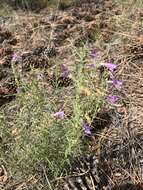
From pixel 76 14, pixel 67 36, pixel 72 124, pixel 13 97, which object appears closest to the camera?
pixel 72 124

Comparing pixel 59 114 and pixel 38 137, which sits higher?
pixel 59 114

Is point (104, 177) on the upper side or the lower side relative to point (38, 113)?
lower

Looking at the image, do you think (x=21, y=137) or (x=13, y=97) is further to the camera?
(x=13, y=97)

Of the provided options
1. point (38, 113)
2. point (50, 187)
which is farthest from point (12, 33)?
point (50, 187)

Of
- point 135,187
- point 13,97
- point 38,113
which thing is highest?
point 38,113

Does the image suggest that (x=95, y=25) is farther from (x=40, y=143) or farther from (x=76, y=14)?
(x=40, y=143)

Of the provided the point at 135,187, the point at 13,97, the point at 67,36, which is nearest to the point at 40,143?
the point at 135,187

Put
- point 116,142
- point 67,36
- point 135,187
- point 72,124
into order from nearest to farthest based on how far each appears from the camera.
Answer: point 72,124 < point 135,187 < point 116,142 < point 67,36

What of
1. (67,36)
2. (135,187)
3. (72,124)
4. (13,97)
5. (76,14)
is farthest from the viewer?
(76,14)

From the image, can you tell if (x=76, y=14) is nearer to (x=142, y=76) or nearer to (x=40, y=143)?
(x=142, y=76)
